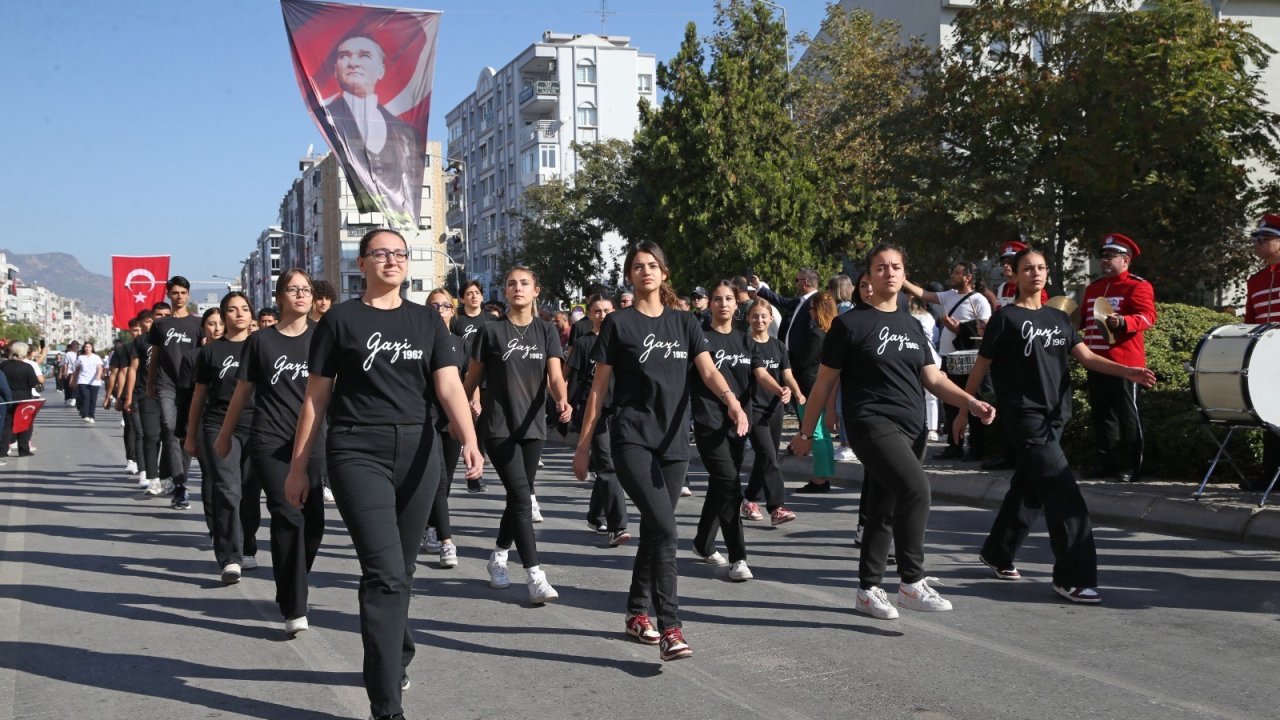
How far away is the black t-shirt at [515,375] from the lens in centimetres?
754

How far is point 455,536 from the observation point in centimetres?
979

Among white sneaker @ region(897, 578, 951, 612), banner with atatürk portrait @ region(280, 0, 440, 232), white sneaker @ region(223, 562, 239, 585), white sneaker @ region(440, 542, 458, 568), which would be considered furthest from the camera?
banner with atatürk portrait @ region(280, 0, 440, 232)

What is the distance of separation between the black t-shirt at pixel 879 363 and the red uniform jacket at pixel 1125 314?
393cm

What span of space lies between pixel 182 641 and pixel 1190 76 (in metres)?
21.6

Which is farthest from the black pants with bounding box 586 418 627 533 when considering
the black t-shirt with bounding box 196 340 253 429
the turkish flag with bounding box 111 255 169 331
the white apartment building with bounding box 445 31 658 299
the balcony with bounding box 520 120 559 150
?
the balcony with bounding box 520 120 559 150

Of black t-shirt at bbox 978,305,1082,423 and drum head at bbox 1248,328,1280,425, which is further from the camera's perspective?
drum head at bbox 1248,328,1280,425

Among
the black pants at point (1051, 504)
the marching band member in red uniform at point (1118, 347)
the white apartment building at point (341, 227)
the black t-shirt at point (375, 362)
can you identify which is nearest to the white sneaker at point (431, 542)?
the black pants at point (1051, 504)

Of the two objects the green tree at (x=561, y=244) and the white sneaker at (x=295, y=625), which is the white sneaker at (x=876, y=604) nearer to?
the white sneaker at (x=295, y=625)

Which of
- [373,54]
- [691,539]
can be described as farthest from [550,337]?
[373,54]

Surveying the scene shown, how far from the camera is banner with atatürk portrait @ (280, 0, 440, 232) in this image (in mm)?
13109

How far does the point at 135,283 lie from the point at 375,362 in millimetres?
29197

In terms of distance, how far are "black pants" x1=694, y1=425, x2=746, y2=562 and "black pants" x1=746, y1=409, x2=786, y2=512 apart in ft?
5.31

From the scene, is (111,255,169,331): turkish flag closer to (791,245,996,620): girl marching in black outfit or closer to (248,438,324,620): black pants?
(248,438,324,620): black pants

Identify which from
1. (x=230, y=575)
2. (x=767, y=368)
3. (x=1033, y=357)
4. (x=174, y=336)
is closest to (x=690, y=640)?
(x=1033, y=357)
